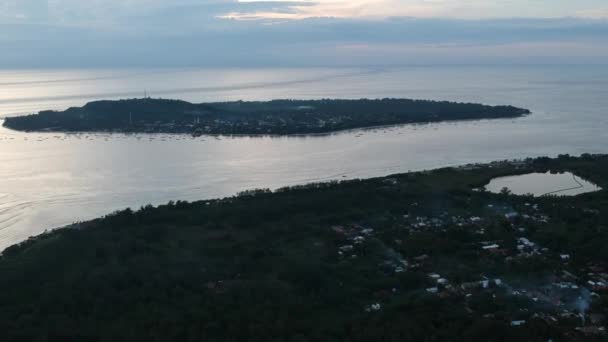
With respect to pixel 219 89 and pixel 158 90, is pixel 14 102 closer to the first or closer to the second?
pixel 158 90

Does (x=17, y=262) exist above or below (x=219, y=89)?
below

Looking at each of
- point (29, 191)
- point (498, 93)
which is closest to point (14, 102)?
point (29, 191)

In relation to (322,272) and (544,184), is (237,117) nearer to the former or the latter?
(544,184)

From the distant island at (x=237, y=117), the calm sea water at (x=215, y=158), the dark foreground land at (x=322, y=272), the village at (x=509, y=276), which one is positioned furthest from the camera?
the distant island at (x=237, y=117)

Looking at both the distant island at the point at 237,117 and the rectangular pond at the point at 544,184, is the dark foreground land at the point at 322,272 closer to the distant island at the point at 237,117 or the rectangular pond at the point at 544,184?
the rectangular pond at the point at 544,184

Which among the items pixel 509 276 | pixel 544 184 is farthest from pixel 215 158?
pixel 509 276

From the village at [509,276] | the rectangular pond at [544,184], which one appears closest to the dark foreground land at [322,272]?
the village at [509,276]
